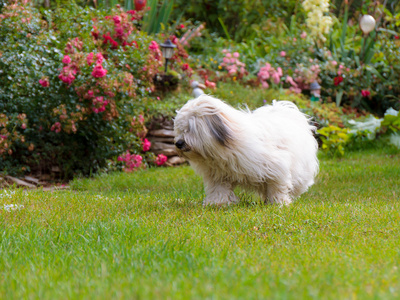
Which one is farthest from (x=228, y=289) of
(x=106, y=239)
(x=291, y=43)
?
(x=291, y=43)

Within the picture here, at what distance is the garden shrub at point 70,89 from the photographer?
24.6ft

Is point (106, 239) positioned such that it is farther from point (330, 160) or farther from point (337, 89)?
point (337, 89)

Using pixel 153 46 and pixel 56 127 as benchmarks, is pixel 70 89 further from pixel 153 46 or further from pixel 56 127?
pixel 153 46

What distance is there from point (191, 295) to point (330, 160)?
743 cm

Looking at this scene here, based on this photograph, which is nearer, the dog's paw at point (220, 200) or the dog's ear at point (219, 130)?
the dog's ear at point (219, 130)

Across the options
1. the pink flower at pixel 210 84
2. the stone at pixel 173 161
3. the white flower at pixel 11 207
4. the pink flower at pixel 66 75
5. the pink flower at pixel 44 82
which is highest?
the pink flower at pixel 66 75

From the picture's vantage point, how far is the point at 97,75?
752 centimetres

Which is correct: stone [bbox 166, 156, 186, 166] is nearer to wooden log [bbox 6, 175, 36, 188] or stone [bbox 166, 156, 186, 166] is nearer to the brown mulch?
the brown mulch

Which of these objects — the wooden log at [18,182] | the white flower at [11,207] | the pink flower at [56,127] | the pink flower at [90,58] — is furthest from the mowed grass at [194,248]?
the pink flower at [90,58]

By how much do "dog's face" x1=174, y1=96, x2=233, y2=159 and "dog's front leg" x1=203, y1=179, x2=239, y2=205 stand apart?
43cm

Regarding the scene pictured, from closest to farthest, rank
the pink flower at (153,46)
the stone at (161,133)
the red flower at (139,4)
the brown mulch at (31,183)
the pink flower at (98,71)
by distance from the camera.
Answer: the brown mulch at (31,183)
the pink flower at (98,71)
the pink flower at (153,46)
the stone at (161,133)
the red flower at (139,4)

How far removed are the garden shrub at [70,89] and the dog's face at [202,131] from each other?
110 inches

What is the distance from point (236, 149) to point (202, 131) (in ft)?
1.23

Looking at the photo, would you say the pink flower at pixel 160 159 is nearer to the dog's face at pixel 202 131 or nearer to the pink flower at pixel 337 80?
the dog's face at pixel 202 131
